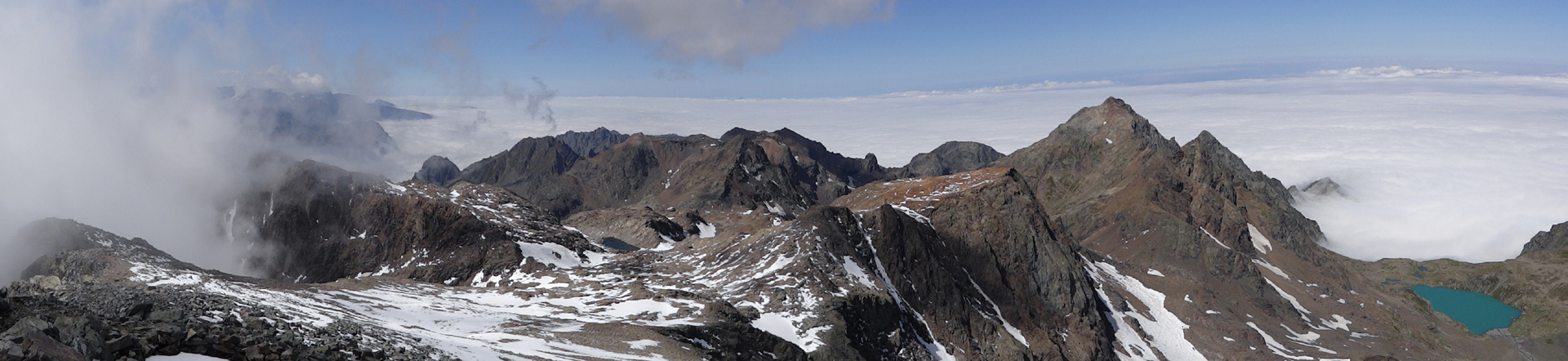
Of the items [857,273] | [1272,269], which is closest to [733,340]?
[857,273]

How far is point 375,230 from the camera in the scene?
117 metres

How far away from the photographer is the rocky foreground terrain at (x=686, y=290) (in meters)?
39.2

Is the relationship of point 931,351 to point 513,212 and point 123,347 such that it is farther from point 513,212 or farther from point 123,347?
point 513,212

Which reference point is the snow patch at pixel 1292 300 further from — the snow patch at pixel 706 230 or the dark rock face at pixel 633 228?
the dark rock face at pixel 633 228

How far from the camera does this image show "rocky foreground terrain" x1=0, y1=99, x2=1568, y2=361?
39188 millimetres

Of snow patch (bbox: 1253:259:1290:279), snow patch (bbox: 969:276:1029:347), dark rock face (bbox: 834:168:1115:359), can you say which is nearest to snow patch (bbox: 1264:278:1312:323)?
snow patch (bbox: 1253:259:1290:279)

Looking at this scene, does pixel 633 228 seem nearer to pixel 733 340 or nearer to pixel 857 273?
pixel 857 273

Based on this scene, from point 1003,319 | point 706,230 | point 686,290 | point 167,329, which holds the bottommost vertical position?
point 1003,319

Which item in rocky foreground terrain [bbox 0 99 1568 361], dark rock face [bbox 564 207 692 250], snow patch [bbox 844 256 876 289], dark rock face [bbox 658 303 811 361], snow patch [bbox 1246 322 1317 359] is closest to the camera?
rocky foreground terrain [bbox 0 99 1568 361]

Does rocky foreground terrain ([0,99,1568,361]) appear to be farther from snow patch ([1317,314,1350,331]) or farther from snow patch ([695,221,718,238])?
snow patch ([695,221,718,238])

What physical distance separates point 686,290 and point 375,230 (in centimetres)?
6439

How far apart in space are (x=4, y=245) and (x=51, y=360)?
127 meters

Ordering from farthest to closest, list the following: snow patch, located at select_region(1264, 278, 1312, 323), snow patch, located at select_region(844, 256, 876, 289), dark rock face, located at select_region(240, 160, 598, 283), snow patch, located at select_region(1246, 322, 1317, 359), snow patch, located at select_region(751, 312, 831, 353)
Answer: snow patch, located at select_region(1264, 278, 1312, 323) < snow patch, located at select_region(1246, 322, 1317, 359) < dark rock face, located at select_region(240, 160, 598, 283) < snow patch, located at select_region(844, 256, 876, 289) < snow patch, located at select_region(751, 312, 831, 353)

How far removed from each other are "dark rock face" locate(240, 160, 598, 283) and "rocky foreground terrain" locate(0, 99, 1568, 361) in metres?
0.41
